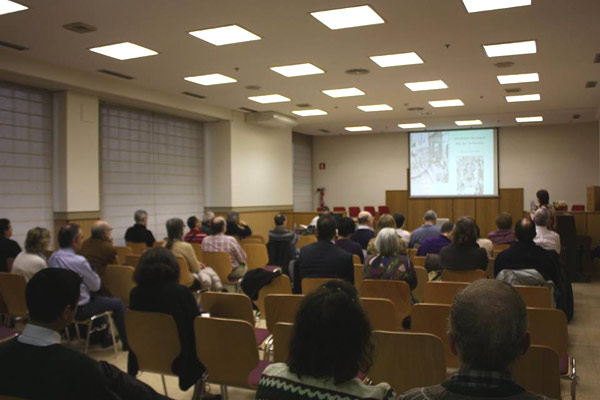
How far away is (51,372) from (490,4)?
5822 mm

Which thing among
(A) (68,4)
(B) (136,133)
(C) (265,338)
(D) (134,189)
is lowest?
(C) (265,338)

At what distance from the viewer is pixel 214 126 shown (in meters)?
13.1

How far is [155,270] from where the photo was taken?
3383mm

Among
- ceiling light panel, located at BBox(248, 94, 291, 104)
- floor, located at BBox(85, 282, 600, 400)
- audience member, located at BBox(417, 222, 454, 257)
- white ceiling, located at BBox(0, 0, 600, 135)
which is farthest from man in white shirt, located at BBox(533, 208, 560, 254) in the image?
ceiling light panel, located at BBox(248, 94, 291, 104)

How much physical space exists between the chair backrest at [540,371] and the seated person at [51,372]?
1.69 m

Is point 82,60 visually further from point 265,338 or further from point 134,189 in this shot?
point 265,338

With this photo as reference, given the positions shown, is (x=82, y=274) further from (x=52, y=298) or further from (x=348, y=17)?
(x=348, y=17)

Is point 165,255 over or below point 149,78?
below

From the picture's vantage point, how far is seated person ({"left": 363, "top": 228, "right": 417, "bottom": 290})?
14.2ft

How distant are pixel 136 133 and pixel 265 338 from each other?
8.52m

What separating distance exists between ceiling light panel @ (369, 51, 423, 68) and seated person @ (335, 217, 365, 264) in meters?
3.22

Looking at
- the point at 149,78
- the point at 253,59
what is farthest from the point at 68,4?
the point at 149,78

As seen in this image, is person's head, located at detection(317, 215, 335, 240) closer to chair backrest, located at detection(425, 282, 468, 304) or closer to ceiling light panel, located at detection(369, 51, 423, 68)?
chair backrest, located at detection(425, 282, 468, 304)

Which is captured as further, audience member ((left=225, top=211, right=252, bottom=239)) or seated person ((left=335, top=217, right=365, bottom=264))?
audience member ((left=225, top=211, right=252, bottom=239))
